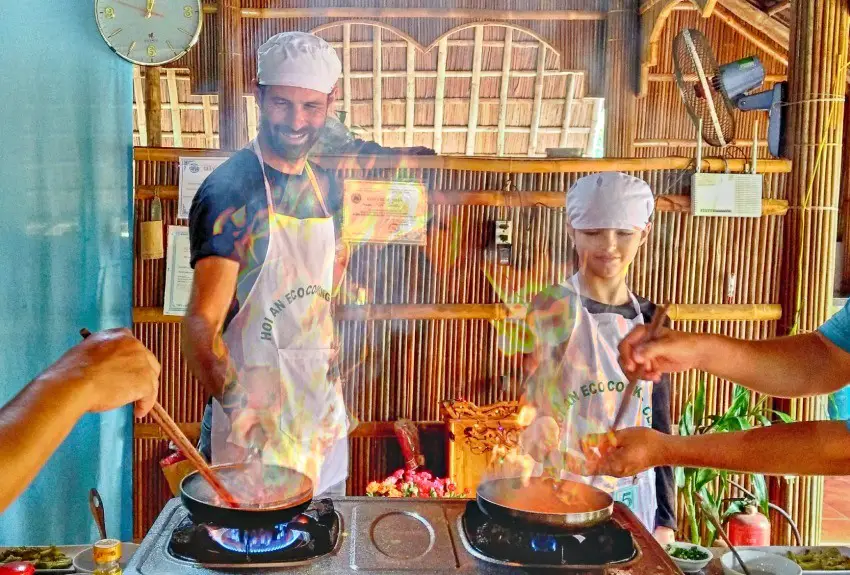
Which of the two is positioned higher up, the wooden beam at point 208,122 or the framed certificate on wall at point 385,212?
the wooden beam at point 208,122

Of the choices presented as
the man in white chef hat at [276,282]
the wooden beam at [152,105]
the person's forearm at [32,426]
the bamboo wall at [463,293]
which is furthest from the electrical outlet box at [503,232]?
the person's forearm at [32,426]

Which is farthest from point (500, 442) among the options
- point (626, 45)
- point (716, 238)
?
point (626, 45)

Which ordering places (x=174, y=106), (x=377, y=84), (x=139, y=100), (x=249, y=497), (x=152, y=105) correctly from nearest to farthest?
(x=249, y=497) < (x=152, y=105) < (x=139, y=100) < (x=377, y=84) < (x=174, y=106)

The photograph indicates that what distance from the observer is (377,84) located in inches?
338

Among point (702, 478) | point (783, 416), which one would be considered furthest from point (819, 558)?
point (783, 416)

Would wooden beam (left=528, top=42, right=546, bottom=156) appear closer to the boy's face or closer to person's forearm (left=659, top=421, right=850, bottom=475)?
the boy's face

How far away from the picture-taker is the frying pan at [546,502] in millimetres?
1701

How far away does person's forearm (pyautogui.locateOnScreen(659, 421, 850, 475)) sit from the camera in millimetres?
1887

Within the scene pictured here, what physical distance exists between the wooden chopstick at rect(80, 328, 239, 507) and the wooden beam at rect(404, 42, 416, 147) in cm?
698

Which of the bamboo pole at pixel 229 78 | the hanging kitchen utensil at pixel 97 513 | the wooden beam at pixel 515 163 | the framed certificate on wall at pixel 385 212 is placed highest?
the bamboo pole at pixel 229 78

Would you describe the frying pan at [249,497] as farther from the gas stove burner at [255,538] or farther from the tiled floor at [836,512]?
the tiled floor at [836,512]

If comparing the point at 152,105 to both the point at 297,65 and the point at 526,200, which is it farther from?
the point at 526,200

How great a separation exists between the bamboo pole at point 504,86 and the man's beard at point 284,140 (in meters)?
5.81

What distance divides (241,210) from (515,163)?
6.22 ft
